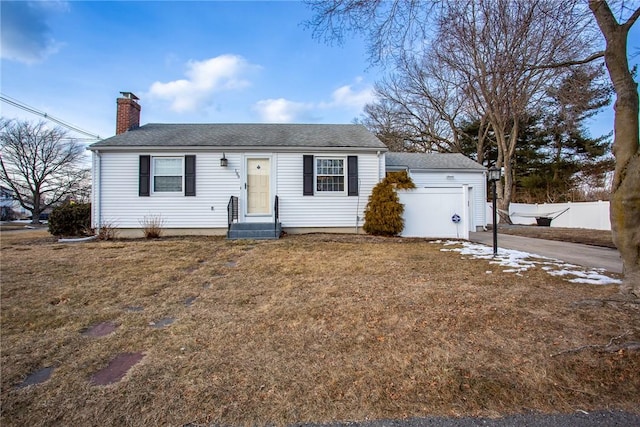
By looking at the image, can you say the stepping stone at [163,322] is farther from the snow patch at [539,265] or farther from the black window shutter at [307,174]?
the black window shutter at [307,174]

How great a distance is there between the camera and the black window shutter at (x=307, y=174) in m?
10.4

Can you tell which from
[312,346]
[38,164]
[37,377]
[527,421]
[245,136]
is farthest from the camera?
[38,164]

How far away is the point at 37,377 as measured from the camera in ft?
7.26

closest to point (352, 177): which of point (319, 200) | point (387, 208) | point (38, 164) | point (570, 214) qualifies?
point (319, 200)

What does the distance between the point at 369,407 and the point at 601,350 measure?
2.08 m

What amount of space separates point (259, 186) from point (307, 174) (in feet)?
5.59

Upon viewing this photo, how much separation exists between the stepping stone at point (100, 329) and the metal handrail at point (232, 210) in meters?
6.42

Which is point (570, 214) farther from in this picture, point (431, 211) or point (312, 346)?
point (312, 346)

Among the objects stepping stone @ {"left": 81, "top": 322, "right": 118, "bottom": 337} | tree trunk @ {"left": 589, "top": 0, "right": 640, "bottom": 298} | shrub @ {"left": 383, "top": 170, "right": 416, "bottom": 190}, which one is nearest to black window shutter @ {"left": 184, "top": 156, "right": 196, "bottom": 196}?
shrub @ {"left": 383, "top": 170, "right": 416, "bottom": 190}

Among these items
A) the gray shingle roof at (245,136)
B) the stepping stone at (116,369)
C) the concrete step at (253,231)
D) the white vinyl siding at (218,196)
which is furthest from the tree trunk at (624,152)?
the concrete step at (253,231)

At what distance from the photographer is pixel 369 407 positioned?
1890 mm

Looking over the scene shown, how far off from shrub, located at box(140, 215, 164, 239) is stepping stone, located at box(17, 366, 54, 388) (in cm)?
806

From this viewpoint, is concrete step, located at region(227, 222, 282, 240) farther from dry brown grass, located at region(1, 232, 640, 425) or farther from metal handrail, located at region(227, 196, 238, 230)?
dry brown grass, located at region(1, 232, 640, 425)

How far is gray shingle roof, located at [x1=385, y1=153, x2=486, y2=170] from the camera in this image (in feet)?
45.6
